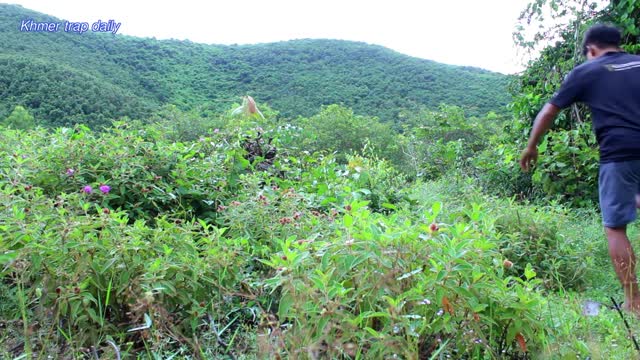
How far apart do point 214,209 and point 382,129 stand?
684 inches

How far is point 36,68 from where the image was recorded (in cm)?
2747

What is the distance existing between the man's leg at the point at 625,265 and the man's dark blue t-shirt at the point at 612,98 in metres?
0.41

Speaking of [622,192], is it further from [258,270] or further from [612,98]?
[258,270]

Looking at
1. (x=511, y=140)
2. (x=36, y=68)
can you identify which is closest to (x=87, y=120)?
(x=36, y=68)

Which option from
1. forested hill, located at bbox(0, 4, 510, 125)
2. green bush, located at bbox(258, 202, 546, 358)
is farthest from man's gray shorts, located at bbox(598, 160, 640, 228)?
forested hill, located at bbox(0, 4, 510, 125)

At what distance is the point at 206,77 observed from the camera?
1678 inches

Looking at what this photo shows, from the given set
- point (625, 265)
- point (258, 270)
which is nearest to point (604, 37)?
point (625, 265)

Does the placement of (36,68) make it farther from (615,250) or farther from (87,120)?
(615,250)

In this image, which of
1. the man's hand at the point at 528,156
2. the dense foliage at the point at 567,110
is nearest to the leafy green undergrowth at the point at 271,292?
the man's hand at the point at 528,156

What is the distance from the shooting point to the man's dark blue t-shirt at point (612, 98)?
2.83 m

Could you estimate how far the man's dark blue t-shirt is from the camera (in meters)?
2.83

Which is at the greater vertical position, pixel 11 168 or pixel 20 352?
pixel 11 168

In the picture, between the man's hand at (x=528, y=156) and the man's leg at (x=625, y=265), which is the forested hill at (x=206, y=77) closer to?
the man's hand at (x=528, y=156)

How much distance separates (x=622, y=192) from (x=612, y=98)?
1.67 feet
